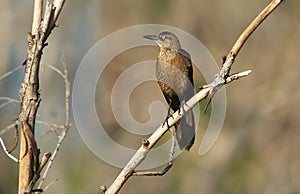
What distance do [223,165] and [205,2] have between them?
2274mm

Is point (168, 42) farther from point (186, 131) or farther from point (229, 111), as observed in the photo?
point (229, 111)

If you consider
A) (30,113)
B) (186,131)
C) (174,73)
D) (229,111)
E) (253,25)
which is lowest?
(30,113)

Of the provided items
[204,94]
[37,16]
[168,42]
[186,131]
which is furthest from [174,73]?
→ [37,16]

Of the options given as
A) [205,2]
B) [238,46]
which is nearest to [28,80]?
[238,46]

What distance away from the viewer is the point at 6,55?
798cm

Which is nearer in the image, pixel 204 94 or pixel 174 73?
pixel 204 94

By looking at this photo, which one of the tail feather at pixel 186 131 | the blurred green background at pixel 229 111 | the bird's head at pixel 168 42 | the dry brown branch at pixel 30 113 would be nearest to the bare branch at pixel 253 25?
the dry brown branch at pixel 30 113

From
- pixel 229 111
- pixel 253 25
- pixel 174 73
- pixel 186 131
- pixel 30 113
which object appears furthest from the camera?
pixel 229 111

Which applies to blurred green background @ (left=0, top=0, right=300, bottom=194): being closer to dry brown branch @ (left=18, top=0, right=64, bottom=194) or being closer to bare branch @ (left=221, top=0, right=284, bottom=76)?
bare branch @ (left=221, top=0, right=284, bottom=76)

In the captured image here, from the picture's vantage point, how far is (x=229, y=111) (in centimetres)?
1019

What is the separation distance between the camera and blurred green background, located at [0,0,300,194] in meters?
9.50

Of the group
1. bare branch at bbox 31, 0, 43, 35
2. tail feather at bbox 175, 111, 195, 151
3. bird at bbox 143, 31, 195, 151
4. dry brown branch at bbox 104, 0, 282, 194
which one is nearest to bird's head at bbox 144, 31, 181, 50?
bird at bbox 143, 31, 195, 151

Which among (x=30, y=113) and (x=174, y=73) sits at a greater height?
(x=174, y=73)

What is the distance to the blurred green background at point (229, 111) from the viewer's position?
950cm
